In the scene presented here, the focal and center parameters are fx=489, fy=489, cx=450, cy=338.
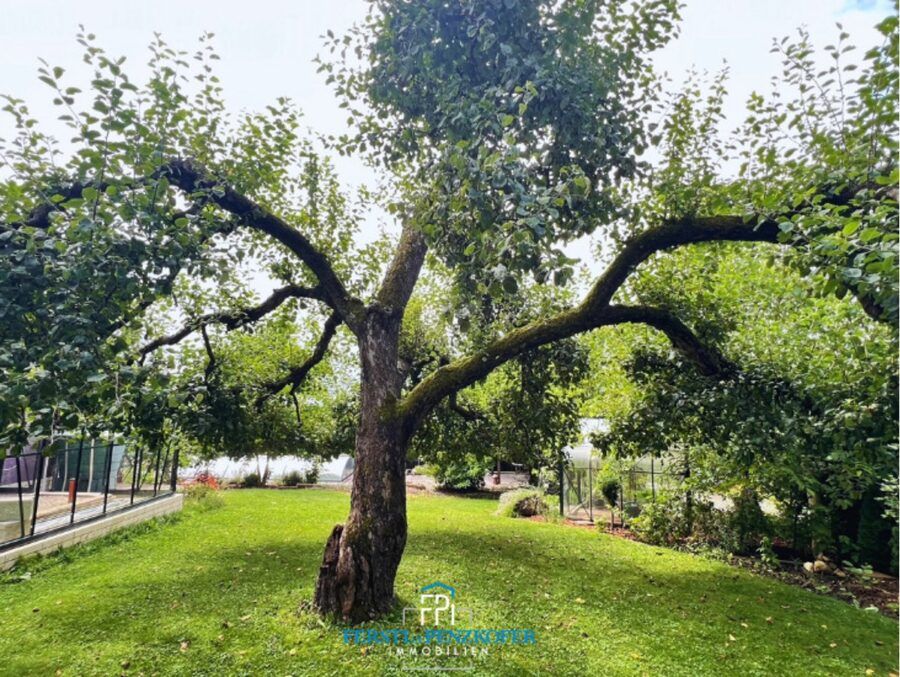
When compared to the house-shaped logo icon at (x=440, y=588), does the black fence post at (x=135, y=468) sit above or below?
above

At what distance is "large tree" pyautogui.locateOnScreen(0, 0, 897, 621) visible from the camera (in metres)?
2.74

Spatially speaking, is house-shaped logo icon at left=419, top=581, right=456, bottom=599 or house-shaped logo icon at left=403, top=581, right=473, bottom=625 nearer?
house-shaped logo icon at left=403, top=581, right=473, bottom=625

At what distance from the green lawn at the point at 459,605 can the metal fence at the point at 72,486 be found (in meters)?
0.80

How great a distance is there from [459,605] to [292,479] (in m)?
16.7

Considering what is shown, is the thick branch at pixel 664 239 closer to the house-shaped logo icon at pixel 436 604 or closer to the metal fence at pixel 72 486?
the house-shaped logo icon at pixel 436 604

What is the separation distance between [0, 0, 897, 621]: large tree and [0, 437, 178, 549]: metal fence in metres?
2.77

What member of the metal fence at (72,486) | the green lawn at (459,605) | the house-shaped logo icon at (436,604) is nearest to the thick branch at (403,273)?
the metal fence at (72,486)

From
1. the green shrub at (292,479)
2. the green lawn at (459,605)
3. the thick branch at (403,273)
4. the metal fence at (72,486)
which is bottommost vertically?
the green shrub at (292,479)

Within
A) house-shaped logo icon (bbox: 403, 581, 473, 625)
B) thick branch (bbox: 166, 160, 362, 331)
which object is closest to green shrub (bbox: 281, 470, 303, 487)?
house-shaped logo icon (bbox: 403, 581, 473, 625)

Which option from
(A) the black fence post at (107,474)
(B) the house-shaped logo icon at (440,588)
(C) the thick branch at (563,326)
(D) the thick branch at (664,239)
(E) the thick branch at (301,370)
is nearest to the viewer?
(D) the thick branch at (664,239)

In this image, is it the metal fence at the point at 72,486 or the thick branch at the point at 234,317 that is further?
the metal fence at the point at 72,486

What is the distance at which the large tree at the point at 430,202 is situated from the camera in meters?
2.74

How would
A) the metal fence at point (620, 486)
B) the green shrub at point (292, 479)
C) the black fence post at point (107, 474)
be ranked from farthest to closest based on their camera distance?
the green shrub at point (292, 479)
the metal fence at point (620, 486)
the black fence post at point (107, 474)

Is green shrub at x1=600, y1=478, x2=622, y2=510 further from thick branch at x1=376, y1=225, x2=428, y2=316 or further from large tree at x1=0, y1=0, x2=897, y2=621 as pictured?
thick branch at x1=376, y1=225, x2=428, y2=316
